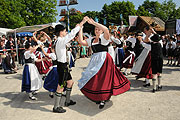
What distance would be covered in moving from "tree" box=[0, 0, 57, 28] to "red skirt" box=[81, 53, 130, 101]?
31.1m

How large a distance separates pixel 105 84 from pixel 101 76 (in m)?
0.21

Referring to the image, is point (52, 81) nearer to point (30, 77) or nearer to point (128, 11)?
point (30, 77)

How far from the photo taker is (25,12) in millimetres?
33312

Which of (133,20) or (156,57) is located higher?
(133,20)

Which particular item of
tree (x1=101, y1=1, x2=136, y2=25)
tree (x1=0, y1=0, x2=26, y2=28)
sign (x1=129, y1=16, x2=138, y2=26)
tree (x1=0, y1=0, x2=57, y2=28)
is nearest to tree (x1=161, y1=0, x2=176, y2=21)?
tree (x1=101, y1=1, x2=136, y2=25)

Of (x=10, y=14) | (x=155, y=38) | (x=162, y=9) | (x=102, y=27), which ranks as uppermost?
(x=162, y=9)

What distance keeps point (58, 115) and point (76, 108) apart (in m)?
0.54

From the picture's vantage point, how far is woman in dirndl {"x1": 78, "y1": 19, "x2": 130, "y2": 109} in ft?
12.4

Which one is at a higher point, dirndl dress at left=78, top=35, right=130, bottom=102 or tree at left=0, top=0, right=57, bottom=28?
tree at left=0, top=0, right=57, bottom=28

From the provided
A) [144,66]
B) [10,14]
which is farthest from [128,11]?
[144,66]

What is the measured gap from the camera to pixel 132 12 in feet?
155

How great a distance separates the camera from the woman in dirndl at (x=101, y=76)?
3.78 metres

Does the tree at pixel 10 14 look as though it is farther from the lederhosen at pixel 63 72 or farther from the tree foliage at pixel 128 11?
the lederhosen at pixel 63 72

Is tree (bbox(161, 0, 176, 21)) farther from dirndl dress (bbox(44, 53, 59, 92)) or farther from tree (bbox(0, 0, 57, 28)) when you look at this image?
dirndl dress (bbox(44, 53, 59, 92))
